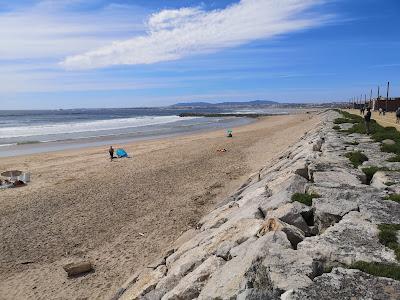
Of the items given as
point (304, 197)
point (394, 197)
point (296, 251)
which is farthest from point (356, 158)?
point (296, 251)

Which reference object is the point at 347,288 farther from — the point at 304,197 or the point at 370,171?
the point at 370,171

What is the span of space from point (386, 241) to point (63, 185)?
1323 centimetres

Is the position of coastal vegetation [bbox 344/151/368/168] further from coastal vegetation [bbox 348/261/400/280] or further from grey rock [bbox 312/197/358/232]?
coastal vegetation [bbox 348/261/400/280]

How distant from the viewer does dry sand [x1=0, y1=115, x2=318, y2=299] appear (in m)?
7.89

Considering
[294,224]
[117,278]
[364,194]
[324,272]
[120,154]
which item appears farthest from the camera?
[120,154]

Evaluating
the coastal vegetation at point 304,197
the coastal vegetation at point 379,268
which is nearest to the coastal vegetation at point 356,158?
the coastal vegetation at point 304,197

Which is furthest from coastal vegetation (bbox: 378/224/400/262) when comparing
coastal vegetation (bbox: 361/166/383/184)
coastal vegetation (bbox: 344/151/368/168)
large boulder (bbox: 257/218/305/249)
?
coastal vegetation (bbox: 344/151/368/168)

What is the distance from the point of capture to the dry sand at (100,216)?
7891 millimetres

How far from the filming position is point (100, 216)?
11.3 meters

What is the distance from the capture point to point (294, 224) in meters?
5.47

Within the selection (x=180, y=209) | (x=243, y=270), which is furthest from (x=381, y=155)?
(x=243, y=270)

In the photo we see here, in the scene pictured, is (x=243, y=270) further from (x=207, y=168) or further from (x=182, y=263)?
(x=207, y=168)

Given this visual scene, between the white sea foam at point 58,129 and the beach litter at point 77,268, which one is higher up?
the beach litter at point 77,268

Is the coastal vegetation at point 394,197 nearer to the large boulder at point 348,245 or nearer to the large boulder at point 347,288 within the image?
the large boulder at point 348,245
